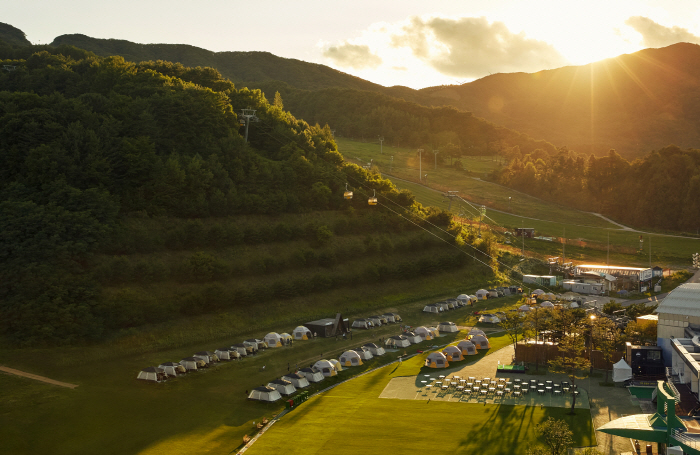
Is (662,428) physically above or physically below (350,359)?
above

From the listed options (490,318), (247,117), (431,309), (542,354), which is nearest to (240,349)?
(542,354)

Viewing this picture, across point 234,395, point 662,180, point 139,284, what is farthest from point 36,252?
point 662,180

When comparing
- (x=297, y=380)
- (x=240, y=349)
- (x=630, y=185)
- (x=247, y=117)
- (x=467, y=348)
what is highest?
(x=247, y=117)

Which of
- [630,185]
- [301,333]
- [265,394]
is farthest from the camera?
[630,185]

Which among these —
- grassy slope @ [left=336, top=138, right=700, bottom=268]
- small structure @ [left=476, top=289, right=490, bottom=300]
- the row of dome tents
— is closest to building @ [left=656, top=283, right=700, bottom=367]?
the row of dome tents

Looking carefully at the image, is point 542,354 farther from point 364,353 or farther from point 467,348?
point 364,353

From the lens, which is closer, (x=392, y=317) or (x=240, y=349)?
(x=240, y=349)
